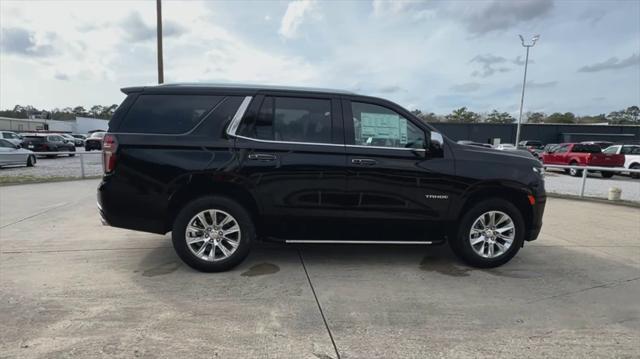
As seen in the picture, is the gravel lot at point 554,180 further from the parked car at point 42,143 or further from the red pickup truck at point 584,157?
the parked car at point 42,143

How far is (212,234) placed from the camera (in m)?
4.33

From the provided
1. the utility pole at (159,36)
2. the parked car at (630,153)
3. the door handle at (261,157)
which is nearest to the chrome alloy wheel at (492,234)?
the door handle at (261,157)

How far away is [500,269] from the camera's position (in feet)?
15.5

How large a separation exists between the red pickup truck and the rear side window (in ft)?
67.9

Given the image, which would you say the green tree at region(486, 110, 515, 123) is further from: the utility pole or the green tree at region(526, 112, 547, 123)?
the utility pole

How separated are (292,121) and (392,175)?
1.25 meters

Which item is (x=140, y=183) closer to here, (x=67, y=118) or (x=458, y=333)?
(x=458, y=333)

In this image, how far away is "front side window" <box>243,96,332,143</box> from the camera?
14.3 ft

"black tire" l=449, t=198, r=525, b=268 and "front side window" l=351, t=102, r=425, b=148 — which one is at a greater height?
"front side window" l=351, t=102, r=425, b=148

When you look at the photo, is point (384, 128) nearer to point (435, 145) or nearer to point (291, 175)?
point (435, 145)

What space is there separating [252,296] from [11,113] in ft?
405

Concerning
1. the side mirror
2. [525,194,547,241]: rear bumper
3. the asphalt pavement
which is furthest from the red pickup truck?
the side mirror

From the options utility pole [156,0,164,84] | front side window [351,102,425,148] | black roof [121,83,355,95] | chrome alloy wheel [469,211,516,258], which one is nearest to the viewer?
black roof [121,83,355,95]

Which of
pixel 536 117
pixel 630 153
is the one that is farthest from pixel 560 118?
pixel 630 153
